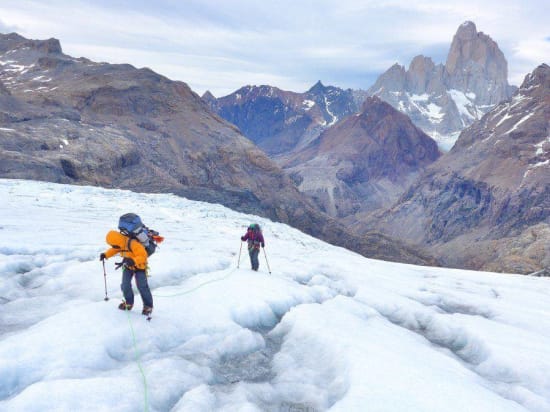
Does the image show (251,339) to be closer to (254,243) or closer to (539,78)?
(254,243)

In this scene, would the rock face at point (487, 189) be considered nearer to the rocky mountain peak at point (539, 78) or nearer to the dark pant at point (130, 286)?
the rocky mountain peak at point (539, 78)

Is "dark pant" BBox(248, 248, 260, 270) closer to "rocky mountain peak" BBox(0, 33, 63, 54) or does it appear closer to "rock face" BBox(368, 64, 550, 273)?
"rock face" BBox(368, 64, 550, 273)

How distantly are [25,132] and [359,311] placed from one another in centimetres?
5373

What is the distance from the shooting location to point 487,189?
514ft

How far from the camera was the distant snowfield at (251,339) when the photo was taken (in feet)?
20.1

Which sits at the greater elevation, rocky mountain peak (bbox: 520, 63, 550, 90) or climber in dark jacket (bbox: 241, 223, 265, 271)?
rocky mountain peak (bbox: 520, 63, 550, 90)

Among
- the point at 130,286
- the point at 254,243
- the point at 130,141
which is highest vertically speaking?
the point at 130,141

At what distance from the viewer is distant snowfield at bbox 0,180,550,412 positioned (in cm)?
612

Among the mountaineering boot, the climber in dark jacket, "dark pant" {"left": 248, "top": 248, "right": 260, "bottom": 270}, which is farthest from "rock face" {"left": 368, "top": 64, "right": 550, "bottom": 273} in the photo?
the mountaineering boot

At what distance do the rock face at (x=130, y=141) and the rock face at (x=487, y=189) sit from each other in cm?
5641

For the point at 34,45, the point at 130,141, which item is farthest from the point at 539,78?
the point at 34,45

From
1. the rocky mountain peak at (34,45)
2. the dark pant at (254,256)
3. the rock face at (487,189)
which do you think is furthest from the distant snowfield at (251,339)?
→ the rocky mountain peak at (34,45)

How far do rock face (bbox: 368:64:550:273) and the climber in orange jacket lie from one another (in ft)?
360

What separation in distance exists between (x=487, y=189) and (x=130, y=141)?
139293 mm
